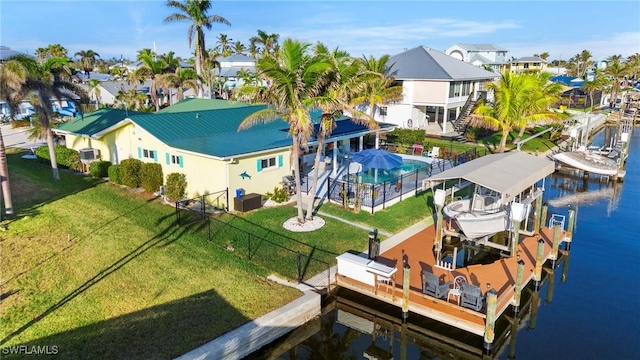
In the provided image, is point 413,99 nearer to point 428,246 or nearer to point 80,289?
point 428,246

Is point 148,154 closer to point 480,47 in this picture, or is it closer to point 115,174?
point 115,174

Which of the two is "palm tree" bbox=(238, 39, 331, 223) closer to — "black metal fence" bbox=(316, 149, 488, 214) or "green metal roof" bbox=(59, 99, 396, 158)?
"green metal roof" bbox=(59, 99, 396, 158)

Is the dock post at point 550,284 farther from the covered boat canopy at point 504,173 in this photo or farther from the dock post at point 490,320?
the dock post at point 490,320

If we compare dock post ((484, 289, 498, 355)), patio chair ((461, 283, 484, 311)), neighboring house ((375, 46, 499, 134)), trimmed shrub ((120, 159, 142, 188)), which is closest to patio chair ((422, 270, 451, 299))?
patio chair ((461, 283, 484, 311))

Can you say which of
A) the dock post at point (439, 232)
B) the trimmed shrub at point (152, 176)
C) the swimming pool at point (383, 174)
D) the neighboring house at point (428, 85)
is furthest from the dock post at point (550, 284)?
the neighboring house at point (428, 85)

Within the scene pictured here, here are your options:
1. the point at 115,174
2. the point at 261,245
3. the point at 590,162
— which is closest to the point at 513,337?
the point at 261,245

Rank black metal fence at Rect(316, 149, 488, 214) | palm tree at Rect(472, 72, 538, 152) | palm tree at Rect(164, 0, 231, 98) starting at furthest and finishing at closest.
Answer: palm tree at Rect(164, 0, 231, 98) → palm tree at Rect(472, 72, 538, 152) → black metal fence at Rect(316, 149, 488, 214)
